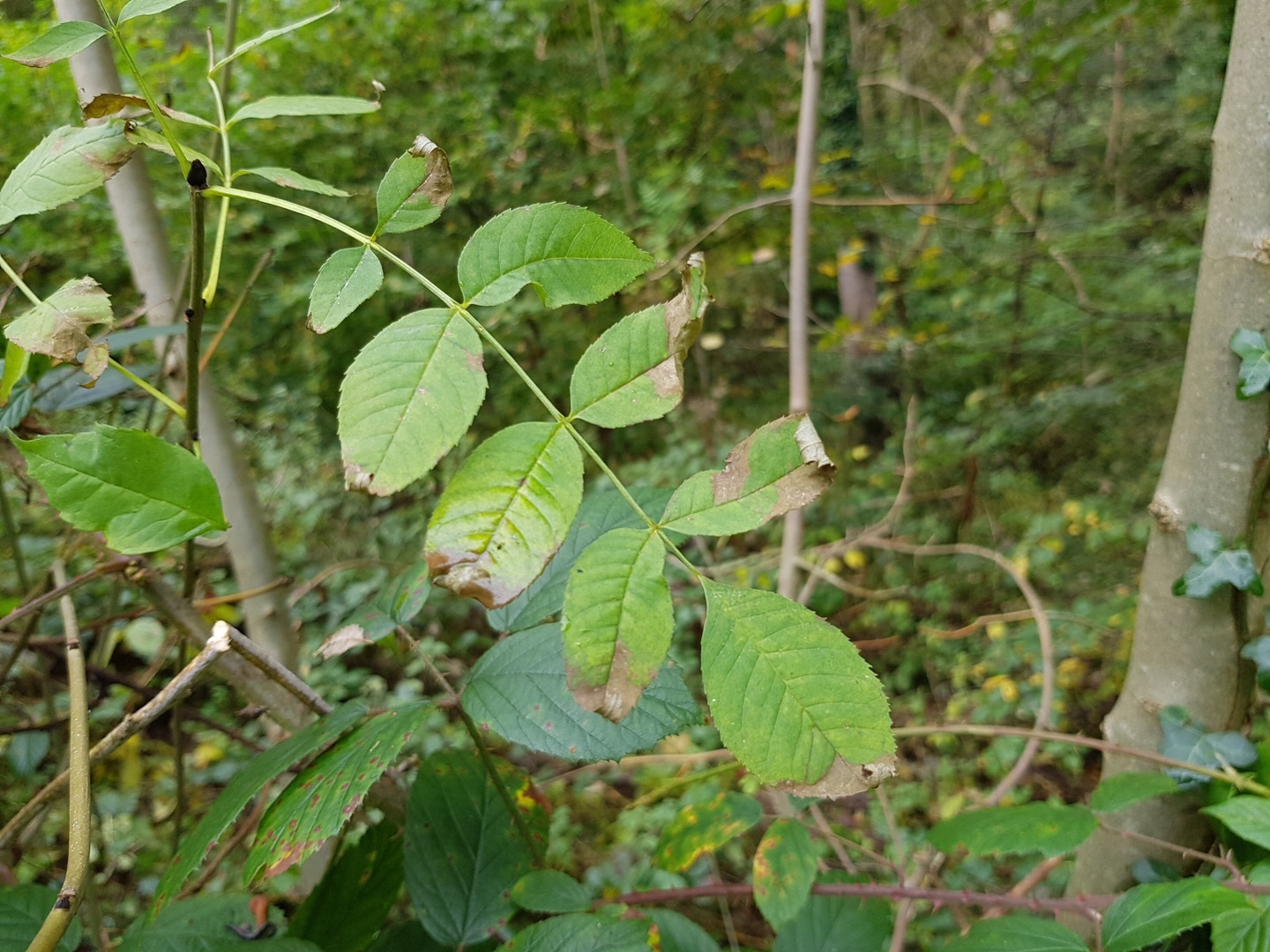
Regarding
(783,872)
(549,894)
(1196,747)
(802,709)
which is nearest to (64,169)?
(802,709)

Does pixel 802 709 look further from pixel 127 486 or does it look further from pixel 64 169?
pixel 64 169

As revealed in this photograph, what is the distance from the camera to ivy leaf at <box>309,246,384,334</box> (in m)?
0.47

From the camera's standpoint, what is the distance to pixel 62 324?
50cm

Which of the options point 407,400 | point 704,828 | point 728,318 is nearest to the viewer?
point 407,400

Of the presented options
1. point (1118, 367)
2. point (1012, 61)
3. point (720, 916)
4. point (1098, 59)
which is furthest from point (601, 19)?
point (1098, 59)

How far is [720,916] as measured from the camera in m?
2.11

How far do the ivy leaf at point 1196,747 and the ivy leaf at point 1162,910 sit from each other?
0.17m

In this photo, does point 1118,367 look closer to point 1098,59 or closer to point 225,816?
point 1098,59

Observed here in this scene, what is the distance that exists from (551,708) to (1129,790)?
0.72 metres

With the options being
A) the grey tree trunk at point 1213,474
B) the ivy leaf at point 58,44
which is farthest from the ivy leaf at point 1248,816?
the ivy leaf at point 58,44

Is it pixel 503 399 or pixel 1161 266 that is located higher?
pixel 503 399

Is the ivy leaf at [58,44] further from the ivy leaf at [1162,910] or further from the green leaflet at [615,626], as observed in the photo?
the ivy leaf at [1162,910]

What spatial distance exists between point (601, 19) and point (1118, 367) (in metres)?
3.16

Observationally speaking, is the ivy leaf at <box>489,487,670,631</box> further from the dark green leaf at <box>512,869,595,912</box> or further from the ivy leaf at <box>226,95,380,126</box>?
the ivy leaf at <box>226,95,380,126</box>
